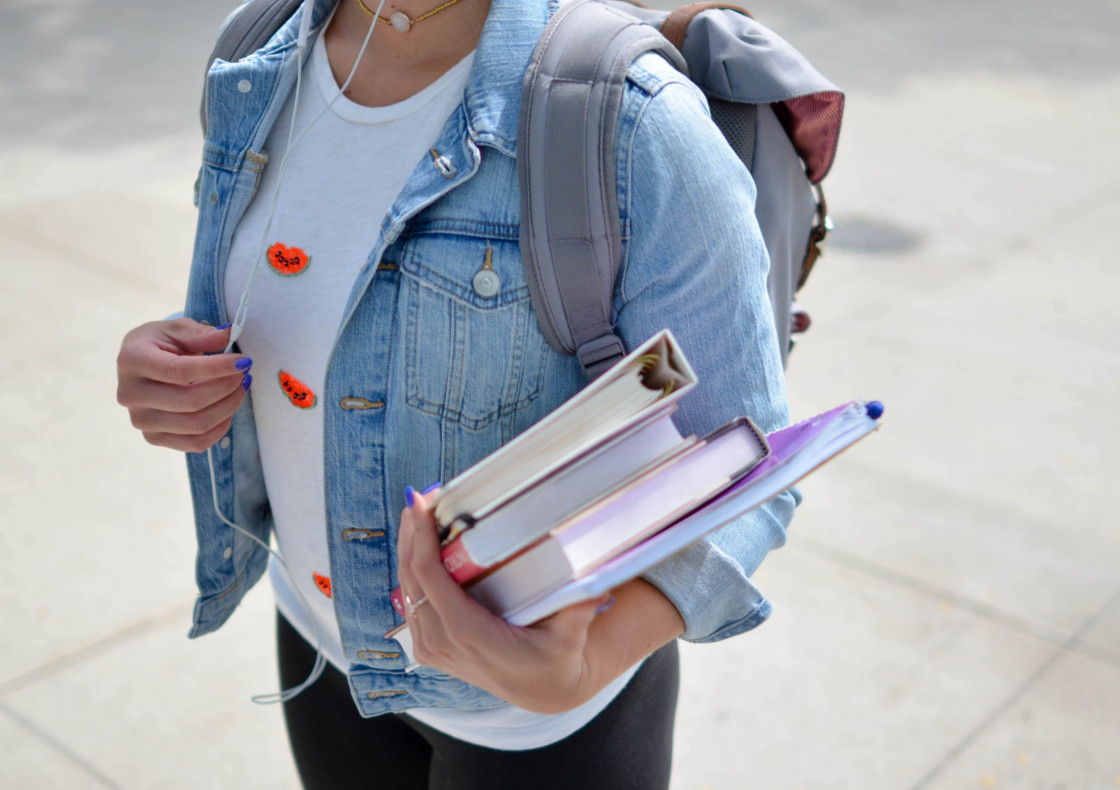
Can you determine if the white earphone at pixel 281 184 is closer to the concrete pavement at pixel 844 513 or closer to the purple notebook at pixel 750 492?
the purple notebook at pixel 750 492

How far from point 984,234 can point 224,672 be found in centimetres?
470

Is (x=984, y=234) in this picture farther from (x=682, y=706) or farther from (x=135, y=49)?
(x=135, y=49)

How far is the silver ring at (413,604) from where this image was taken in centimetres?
97

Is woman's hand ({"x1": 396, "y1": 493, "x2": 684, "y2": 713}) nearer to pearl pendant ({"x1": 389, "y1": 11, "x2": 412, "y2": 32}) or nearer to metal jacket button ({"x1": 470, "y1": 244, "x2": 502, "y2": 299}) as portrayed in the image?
metal jacket button ({"x1": 470, "y1": 244, "x2": 502, "y2": 299})

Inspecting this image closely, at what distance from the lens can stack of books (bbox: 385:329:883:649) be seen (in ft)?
2.77

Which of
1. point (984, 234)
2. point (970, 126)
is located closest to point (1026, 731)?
point (984, 234)

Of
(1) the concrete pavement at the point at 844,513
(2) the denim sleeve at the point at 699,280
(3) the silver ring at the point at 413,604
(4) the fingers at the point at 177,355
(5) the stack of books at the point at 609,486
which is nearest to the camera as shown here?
(5) the stack of books at the point at 609,486

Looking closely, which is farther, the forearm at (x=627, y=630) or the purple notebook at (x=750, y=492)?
the forearm at (x=627, y=630)

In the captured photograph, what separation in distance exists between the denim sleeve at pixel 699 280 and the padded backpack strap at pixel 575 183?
24mm

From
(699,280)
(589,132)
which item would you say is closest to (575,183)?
(589,132)

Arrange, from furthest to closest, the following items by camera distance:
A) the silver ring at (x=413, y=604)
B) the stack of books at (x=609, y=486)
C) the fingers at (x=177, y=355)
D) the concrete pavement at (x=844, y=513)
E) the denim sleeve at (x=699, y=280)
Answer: the concrete pavement at (x=844, y=513), the fingers at (x=177, y=355), the denim sleeve at (x=699, y=280), the silver ring at (x=413, y=604), the stack of books at (x=609, y=486)

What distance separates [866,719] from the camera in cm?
295

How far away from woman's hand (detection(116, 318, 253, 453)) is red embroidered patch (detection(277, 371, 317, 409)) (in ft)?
0.14

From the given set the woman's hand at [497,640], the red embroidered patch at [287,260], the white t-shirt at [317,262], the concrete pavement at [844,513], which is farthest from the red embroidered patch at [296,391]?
the concrete pavement at [844,513]
